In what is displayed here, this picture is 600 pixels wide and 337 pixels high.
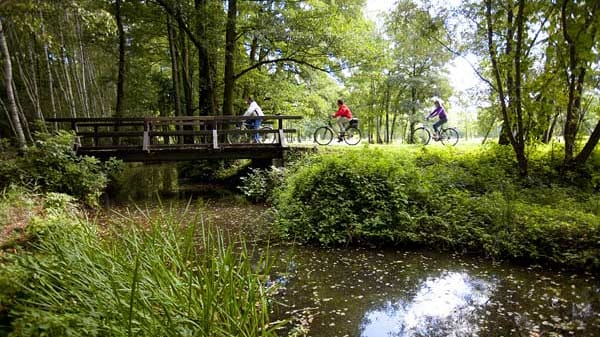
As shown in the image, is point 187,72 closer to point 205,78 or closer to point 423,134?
point 205,78

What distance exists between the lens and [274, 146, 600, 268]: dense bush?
15.3 feet

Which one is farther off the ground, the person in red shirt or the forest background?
the forest background

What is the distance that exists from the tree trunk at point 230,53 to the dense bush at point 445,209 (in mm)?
5937

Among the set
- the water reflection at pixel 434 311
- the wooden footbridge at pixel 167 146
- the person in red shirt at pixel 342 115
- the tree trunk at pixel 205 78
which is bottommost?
the water reflection at pixel 434 311

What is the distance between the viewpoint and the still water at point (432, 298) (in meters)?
3.19

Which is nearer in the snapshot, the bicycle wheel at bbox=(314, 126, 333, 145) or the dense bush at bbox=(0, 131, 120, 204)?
the dense bush at bbox=(0, 131, 120, 204)

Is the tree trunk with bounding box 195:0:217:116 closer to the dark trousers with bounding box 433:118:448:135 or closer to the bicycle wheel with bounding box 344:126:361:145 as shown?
the bicycle wheel with bounding box 344:126:361:145

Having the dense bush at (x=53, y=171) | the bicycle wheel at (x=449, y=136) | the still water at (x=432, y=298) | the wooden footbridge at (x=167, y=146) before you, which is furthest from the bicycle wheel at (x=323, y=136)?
the still water at (x=432, y=298)

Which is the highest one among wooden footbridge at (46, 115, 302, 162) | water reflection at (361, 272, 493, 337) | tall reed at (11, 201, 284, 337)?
wooden footbridge at (46, 115, 302, 162)

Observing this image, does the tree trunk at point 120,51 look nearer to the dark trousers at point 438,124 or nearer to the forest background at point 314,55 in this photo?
the forest background at point 314,55

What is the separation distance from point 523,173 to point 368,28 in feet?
26.2

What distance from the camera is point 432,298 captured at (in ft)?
12.4

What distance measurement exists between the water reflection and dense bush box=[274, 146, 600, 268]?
1.15 metres

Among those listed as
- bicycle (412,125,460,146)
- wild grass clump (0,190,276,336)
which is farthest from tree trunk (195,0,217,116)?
wild grass clump (0,190,276,336)
